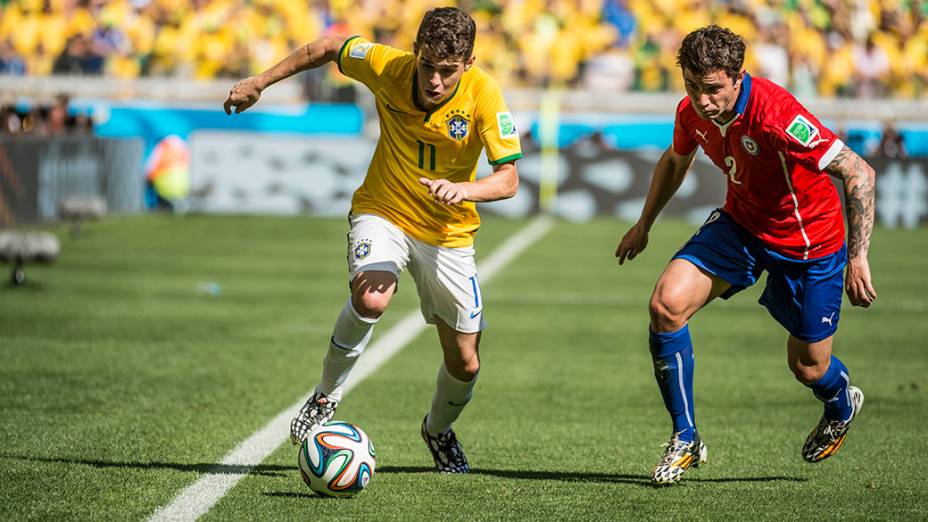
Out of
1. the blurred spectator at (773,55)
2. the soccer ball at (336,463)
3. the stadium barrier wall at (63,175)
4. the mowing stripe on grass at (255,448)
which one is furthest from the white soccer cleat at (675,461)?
the blurred spectator at (773,55)

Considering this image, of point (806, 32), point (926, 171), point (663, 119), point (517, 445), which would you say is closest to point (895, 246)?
point (926, 171)

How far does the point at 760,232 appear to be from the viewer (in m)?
6.39

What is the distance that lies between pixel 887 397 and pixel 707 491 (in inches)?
127

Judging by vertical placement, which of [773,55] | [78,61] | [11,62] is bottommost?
[11,62]

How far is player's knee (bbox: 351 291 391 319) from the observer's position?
20.3 ft

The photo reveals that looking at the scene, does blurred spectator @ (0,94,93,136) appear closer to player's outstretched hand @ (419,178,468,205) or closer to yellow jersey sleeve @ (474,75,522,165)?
yellow jersey sleeve @ (474,75,522,165)

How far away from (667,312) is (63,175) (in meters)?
15.8

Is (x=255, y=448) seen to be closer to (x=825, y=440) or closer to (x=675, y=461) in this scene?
(x=675, y=461)

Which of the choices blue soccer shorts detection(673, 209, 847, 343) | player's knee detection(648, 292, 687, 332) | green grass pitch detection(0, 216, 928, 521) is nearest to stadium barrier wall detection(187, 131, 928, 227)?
green grass pitch detection(0, 216, 928, 521)

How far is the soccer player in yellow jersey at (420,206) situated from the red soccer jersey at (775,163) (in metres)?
0.89

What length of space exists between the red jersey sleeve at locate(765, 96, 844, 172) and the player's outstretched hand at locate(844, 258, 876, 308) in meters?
0.44

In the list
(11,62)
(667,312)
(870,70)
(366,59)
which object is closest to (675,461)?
(667,312)

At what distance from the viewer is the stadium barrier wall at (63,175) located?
18109mm

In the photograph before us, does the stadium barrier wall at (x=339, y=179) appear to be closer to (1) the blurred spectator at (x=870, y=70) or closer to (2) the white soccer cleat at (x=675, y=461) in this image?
(1) the blurred spectator at (x=870, y=70)
